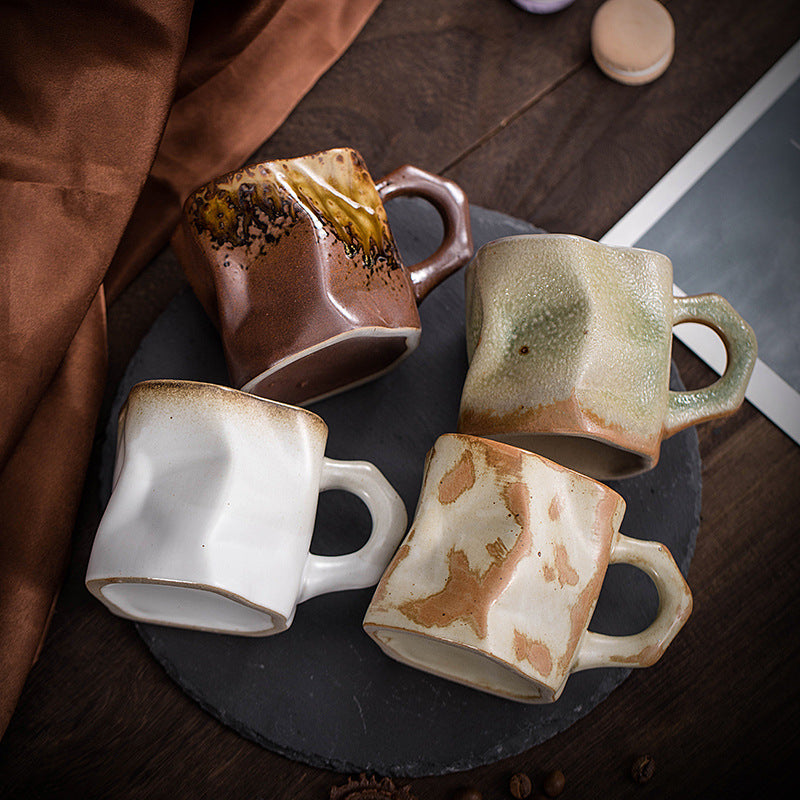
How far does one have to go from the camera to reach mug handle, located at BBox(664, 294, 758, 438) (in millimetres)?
531

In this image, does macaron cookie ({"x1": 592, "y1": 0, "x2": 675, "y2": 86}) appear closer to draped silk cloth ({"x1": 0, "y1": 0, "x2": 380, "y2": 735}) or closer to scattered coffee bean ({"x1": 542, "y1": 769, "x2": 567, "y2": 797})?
draped silk cloth ({"x1": 0, "y1": 0, "x2": 380, "y2": 735})

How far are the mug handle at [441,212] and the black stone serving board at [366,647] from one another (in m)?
0.09

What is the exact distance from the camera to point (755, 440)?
665 mm

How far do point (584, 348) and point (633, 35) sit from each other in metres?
0.39

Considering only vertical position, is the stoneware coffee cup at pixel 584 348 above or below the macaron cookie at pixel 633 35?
below

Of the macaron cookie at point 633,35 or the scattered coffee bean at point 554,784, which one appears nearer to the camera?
the scattered coffee bean at point 554,784

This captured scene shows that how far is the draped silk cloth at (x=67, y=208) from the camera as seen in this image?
52cm

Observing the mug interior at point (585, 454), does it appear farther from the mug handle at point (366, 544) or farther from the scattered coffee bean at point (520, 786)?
the scattered coffee bean at point (520, 786)

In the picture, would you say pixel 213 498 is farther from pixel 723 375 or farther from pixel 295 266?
pixel 723 375

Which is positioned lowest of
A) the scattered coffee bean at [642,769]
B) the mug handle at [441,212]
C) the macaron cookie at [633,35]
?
the scattered coffee bean at [642,769]

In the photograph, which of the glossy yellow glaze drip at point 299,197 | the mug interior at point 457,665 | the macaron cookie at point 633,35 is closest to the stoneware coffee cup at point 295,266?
the glossy yellow glaze drip at point 299,197

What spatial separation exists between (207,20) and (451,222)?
0.28 meters

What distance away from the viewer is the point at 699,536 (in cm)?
65

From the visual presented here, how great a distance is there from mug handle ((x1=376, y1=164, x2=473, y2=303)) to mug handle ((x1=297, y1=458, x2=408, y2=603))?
15 cm
